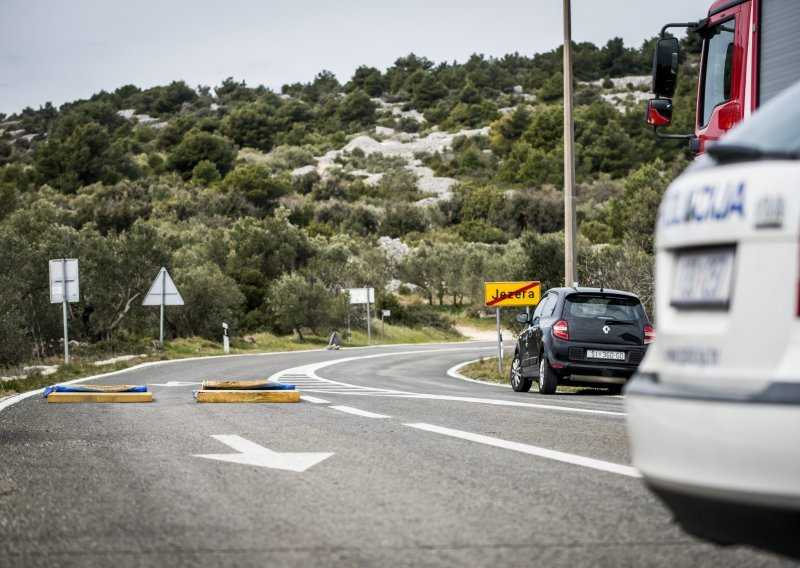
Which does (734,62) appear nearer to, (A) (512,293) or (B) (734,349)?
(B) (734,349)

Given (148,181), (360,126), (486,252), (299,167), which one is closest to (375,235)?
(486,252)

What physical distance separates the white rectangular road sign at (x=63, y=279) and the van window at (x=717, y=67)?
1989cm

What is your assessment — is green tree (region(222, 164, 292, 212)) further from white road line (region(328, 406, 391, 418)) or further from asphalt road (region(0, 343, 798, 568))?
asphalt road (region(0, 343, 798, 568))

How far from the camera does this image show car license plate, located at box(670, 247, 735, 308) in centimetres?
328

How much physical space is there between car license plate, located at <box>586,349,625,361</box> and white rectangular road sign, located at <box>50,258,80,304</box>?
51.5 feet

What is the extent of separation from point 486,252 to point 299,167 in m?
66.6

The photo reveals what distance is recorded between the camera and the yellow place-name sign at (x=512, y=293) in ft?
77.1

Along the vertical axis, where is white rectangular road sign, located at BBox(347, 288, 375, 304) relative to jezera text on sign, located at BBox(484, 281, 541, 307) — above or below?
below

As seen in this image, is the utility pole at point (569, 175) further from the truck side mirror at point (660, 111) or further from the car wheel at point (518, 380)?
the truck side mirror at point (660, 111)

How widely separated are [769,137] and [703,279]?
490mm

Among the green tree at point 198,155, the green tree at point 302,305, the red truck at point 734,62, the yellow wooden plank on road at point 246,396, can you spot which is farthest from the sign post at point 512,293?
the green tree at point 198,155

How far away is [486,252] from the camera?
3044 inches

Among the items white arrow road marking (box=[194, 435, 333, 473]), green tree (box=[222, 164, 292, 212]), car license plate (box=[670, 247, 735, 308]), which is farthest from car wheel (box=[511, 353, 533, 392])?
green tree (box=[222, 164, 292, 212])

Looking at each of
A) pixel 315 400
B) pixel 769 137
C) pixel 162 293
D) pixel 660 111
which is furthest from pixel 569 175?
pixel 769 137
